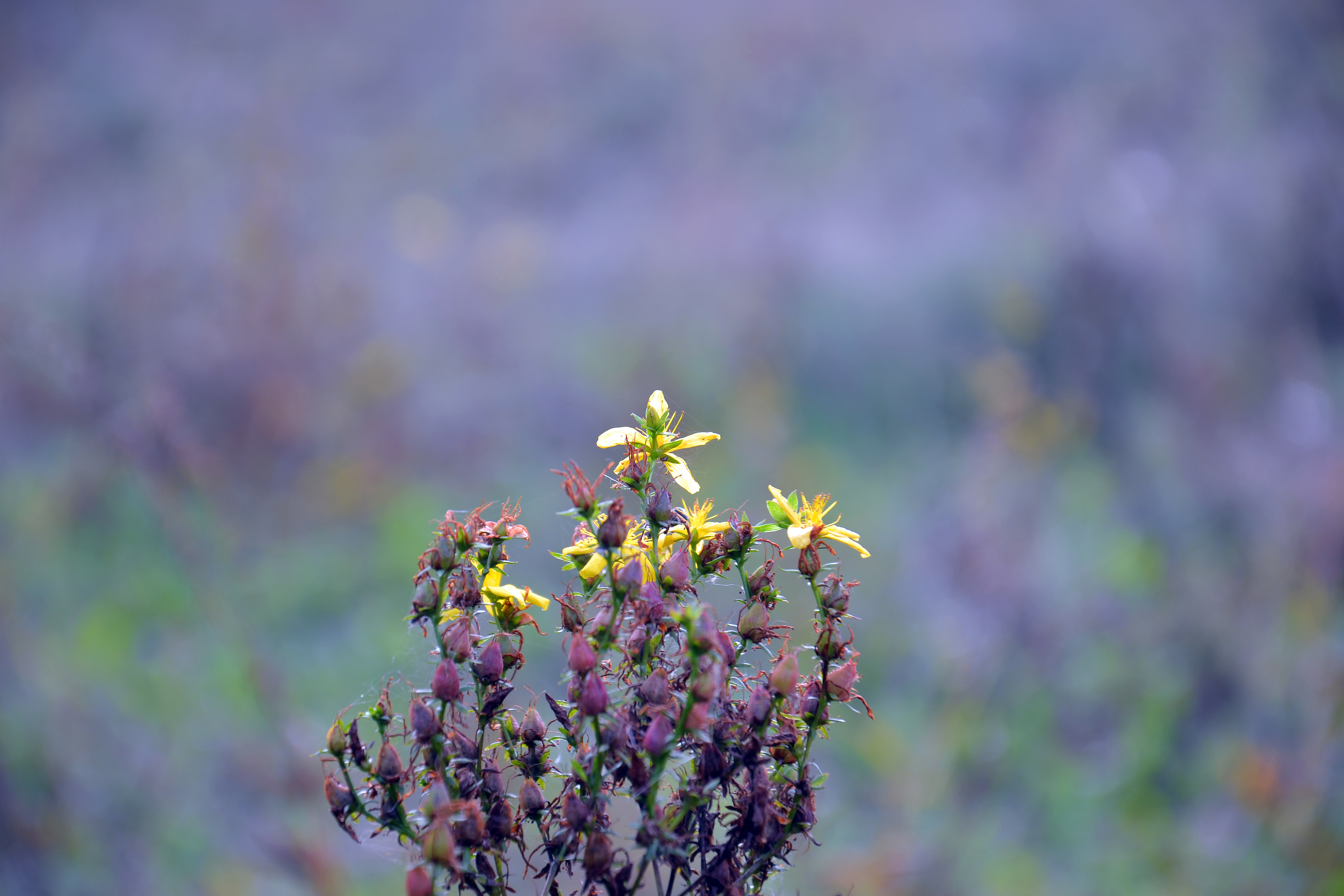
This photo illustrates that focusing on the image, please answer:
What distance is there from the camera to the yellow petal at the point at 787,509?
0.89m

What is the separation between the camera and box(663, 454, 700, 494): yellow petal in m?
0.90

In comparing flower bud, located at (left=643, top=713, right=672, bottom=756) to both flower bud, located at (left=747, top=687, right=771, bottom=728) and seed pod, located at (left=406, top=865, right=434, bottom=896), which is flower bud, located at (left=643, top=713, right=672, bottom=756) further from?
seed pod, located at (left=406, top=865, right=434, bottom=896)

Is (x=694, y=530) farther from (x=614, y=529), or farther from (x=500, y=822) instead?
(x=500, y=822)

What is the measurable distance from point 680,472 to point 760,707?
27 centimetres

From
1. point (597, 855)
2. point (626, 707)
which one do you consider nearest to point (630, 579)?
point (626, 707)

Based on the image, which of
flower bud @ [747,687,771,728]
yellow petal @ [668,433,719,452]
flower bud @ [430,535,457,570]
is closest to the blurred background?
flower bud @ [430,535,457,570]

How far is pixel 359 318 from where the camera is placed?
18.7 ft

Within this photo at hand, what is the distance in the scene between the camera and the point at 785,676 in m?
0.79

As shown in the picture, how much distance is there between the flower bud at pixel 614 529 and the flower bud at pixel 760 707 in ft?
0.69

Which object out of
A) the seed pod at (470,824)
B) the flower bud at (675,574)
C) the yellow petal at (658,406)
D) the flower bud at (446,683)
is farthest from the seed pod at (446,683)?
the yellow petal at (658,406)

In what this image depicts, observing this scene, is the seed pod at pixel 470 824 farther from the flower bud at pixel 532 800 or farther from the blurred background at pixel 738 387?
the blurred background at pixel 738 387

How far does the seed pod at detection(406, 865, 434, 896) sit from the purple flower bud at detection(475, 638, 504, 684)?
7.2 inches

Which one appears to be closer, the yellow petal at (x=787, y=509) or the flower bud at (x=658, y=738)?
the flower bud at (x=658, y=738)

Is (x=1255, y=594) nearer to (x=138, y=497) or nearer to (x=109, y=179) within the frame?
(x=138, y=497)
